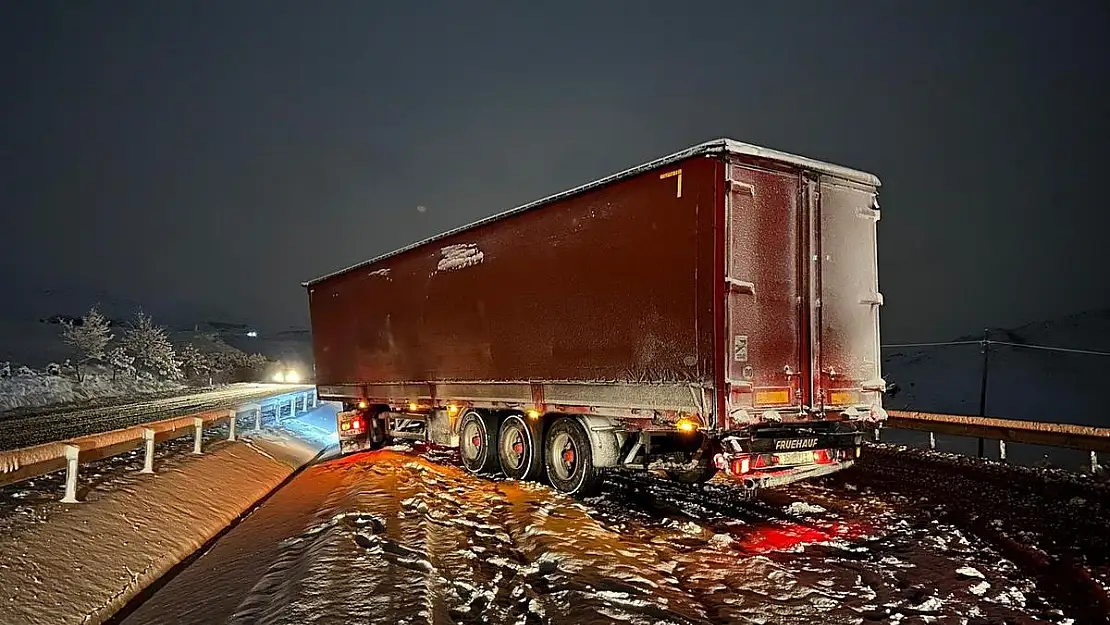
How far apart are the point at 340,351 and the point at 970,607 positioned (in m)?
14.5

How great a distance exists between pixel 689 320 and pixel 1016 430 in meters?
8.00

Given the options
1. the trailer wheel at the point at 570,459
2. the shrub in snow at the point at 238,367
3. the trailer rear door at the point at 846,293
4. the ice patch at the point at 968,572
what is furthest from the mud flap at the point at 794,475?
the shrub in snow at the point at 238,367

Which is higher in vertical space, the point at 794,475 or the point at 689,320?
the point at 689,320

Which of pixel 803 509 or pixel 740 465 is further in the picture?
pixel 803 509

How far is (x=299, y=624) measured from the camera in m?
4.51

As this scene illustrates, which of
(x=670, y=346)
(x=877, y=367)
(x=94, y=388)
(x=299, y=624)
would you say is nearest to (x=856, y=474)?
(x=877, y=367)

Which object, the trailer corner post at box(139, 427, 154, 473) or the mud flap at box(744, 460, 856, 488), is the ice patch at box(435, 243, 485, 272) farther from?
the mud flap at box(744, 460, 856, 488)

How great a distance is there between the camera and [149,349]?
170 feet

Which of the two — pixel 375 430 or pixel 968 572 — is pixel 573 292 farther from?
pixel 375 430

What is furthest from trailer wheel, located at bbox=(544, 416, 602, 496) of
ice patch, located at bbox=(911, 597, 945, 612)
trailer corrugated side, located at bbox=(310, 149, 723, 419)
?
ice patch, located at bbox=(911, 597, 945, 612)

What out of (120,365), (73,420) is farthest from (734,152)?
(120,365)

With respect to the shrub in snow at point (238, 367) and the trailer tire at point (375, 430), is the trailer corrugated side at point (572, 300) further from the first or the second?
the shrub in snow at point (238, 367)

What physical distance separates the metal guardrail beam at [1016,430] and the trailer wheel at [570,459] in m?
7.33

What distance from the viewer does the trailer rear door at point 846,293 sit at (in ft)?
26.2
